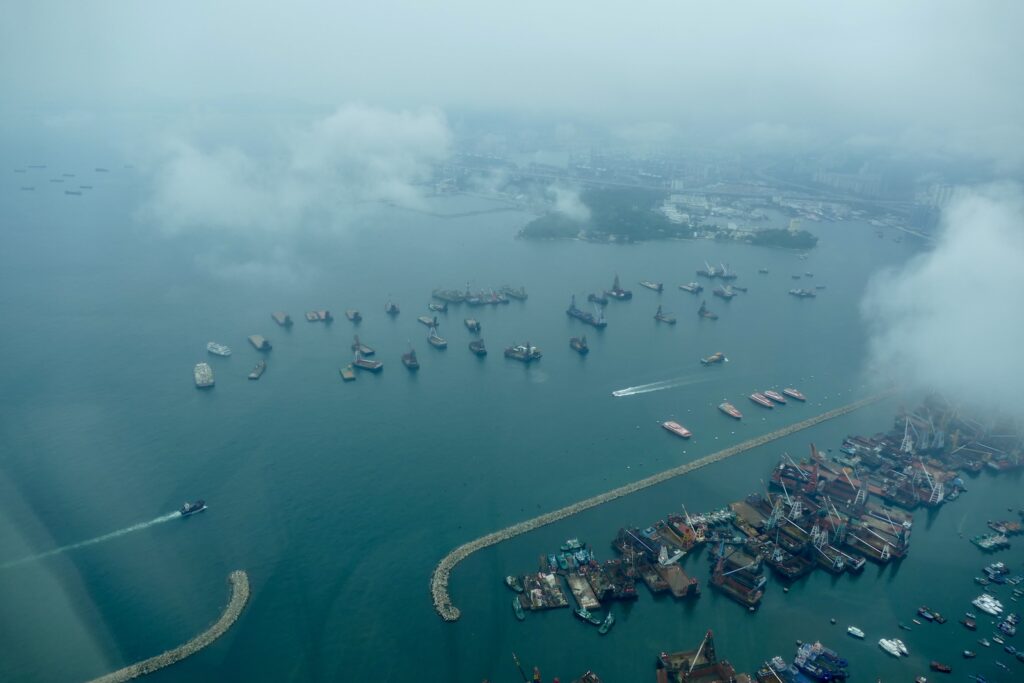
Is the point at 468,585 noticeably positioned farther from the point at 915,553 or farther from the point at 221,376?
the point at 221,376

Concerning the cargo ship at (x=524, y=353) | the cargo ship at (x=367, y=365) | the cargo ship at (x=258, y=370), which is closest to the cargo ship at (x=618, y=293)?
the cargo ship at (x=524, y=353)

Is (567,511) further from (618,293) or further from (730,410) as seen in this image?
(618,293)

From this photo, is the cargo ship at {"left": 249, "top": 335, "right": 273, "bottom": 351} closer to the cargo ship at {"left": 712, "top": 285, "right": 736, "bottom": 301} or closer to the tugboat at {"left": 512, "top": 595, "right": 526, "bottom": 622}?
the tugboat at {"left": 512, "top": 595, "right": 526, "bottom": 622}

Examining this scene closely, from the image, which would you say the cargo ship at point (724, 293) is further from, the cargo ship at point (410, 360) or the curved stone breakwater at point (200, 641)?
the curved stone breakwater at point (200, 641)

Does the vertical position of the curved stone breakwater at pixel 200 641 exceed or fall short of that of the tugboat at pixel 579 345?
it exceeds it

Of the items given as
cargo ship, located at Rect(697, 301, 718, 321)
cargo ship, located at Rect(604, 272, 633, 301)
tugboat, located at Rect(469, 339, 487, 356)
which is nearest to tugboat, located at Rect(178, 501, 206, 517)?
tugboat, located at Rect(469, 339, 487, 356)

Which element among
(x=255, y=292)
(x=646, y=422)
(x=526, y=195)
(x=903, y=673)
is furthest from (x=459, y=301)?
(x=526, y=195)

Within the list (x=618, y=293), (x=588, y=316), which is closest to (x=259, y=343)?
(x=588, y=316)

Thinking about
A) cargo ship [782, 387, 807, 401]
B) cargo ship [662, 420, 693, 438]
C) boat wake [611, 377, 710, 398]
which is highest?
cargo ship [662, 420, 693, 438]
